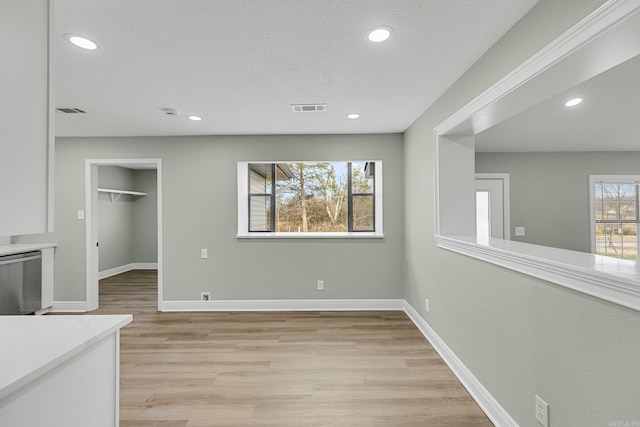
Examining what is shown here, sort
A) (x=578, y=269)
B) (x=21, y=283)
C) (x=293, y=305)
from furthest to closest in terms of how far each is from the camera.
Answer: (x=293, y=305) → (x=21, y=283) → (x=578, y=269)

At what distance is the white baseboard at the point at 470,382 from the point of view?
74.7 inches

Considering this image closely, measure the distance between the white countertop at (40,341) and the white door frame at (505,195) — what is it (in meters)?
4.66

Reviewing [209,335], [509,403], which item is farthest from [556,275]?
[209,335]

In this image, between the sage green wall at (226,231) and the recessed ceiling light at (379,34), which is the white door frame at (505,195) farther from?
the recessed ceiling light at (379,34)

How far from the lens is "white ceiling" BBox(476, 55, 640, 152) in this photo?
246 cm

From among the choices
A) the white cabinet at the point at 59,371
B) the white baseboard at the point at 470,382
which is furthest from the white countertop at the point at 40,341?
the white baseboard at the point at 470,382

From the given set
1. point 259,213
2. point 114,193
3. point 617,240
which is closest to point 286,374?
point 259,213

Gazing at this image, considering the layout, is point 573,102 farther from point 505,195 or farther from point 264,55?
point 264,55

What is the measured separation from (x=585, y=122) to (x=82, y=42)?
4.51 m

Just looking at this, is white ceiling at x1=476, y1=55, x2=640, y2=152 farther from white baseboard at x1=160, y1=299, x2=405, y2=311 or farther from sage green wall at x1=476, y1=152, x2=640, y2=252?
white baseboard at x1=160, y1=299, x2=405, y2=311

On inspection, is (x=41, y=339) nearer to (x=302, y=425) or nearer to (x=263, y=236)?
(x=302, y=425)

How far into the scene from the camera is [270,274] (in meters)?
4.18

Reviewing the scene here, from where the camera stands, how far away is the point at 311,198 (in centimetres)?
463

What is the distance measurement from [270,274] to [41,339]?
3.14m
